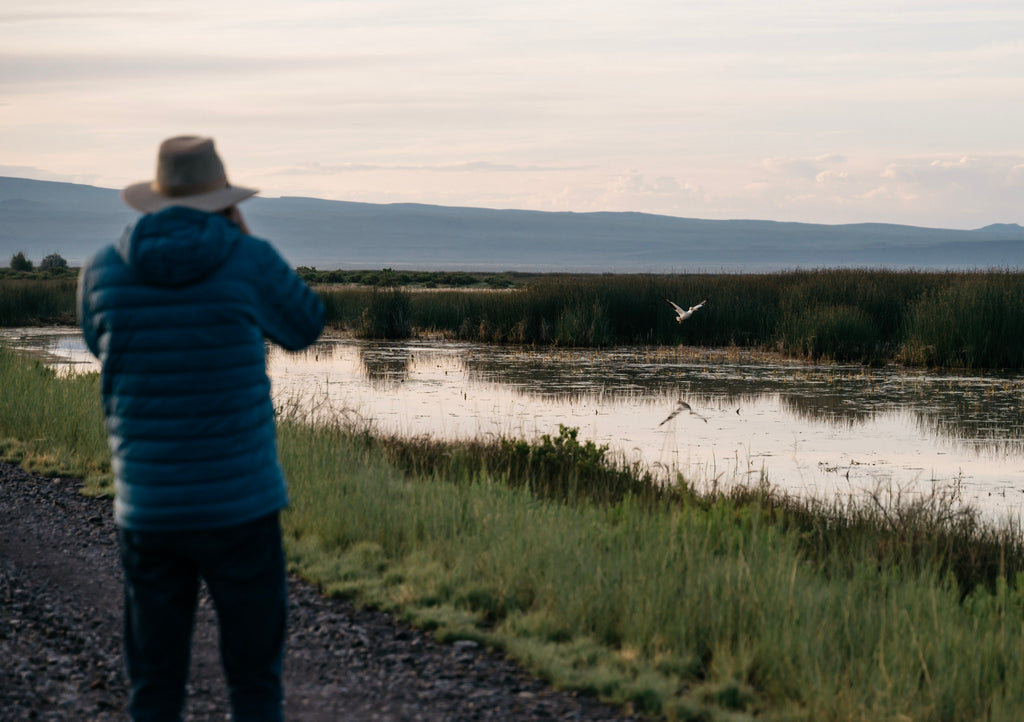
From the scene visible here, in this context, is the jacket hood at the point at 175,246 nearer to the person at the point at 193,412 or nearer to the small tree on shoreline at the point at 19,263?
the person at the point at 193,412

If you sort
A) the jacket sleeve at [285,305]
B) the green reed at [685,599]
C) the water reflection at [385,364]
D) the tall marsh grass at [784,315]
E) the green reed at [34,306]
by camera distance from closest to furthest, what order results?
the jacket sleeve at [285,305] < the green reed at [685,599] < the water reflection at [385,364] < the tall marsh grass at [784,315] < the green reed at [34,306]


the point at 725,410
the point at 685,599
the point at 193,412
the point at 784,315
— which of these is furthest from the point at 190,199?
the point at 784,315

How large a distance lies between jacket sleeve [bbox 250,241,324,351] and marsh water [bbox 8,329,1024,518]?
589 centimetres

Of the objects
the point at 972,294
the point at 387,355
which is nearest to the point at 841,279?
the point at 972,294

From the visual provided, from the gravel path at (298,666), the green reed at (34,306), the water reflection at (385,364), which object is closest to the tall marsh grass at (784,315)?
the water reflection at (385,364)

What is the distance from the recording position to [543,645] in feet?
14.9

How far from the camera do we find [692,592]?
482cm

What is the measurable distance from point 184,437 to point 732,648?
2780 mm

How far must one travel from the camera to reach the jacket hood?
8.32 ft

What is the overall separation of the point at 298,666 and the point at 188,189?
2374 millimetres

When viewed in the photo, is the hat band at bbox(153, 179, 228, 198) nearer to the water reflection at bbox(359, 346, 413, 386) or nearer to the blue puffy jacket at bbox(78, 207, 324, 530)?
the blue puffy jacket at bbox(78, 207, 324, 530)

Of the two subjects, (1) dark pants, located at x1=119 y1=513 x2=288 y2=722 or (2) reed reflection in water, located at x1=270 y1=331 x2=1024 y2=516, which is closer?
(1) dark pants, located at x1=119 y1=513 x2=288 y2=722

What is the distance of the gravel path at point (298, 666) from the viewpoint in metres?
3.89

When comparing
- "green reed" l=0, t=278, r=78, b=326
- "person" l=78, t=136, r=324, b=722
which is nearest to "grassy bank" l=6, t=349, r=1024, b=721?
"person" l=78, t=136, r=324, b=722
